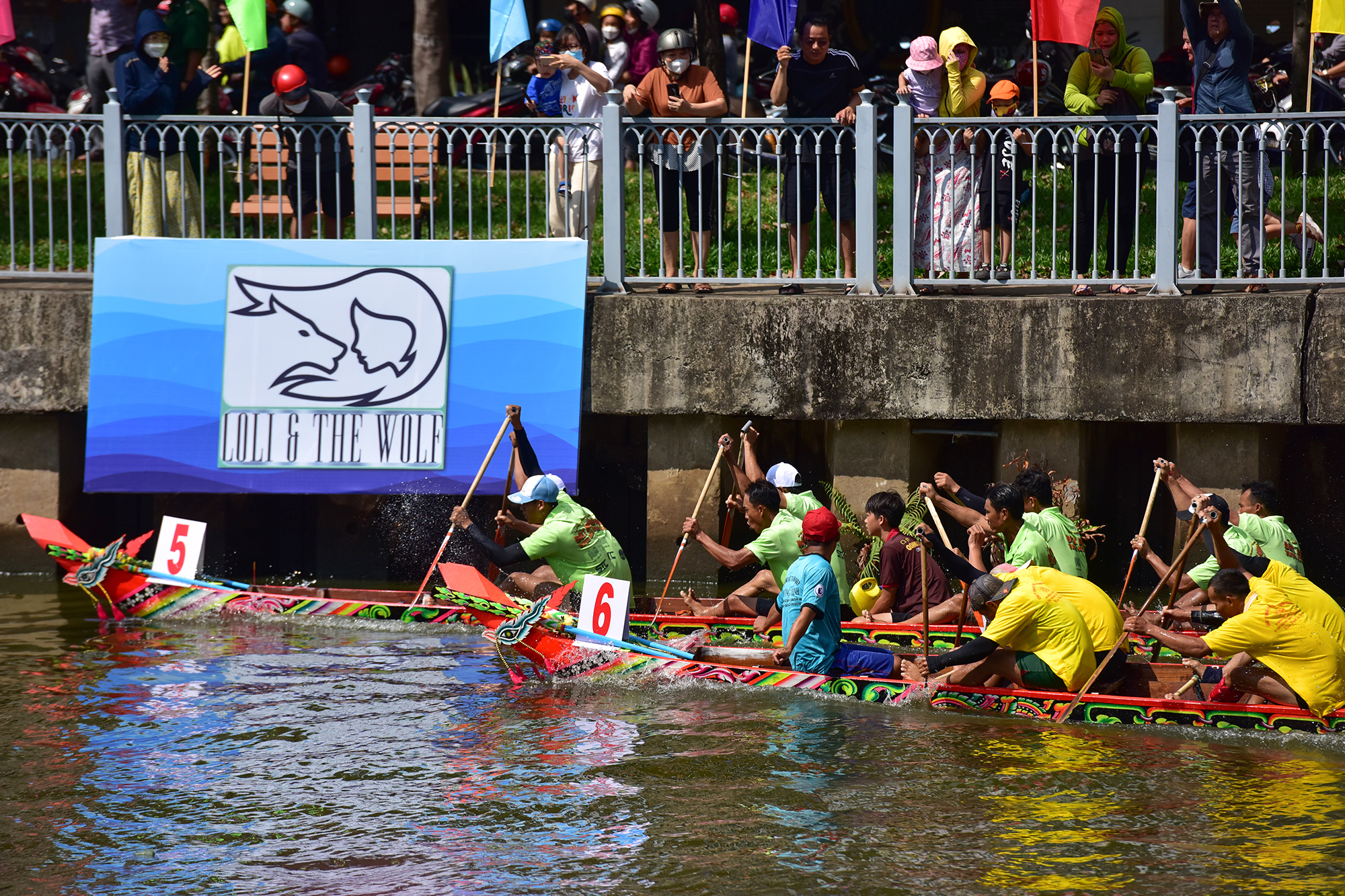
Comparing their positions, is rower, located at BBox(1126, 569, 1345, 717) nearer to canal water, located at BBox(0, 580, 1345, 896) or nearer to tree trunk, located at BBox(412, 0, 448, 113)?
canal water, located at BBox(0, 580, 1345, 896)

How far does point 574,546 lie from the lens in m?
11.5

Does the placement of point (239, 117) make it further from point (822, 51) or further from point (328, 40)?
A: point (328, 40)

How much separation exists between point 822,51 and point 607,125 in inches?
75.9

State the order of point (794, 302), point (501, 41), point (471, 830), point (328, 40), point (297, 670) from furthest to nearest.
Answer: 1. point (328, 40)
2. point (501, 41)
3. point (794, 302)
4. point (297, 670)
5. point (471, 830)

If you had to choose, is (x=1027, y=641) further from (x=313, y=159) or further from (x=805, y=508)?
(x=313, y=159)

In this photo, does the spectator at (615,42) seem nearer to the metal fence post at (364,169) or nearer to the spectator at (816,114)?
the spectator at (816,114)

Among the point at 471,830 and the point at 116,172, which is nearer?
the point at 471,830

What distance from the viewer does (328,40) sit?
2216 centimetres

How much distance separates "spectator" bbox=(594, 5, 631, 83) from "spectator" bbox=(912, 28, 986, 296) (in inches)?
151

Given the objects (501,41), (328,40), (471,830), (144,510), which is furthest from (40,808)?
(328,40)

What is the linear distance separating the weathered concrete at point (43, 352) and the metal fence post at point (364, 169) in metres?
2.42

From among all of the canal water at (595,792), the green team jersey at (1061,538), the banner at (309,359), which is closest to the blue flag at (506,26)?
the banner at (309,359)

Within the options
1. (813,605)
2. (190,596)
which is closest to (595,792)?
(813,605)

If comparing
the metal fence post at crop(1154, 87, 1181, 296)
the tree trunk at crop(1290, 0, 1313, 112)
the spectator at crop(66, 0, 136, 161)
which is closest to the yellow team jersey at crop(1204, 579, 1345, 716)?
the metal fence post at crop(1154, 87, 1181, 296)
